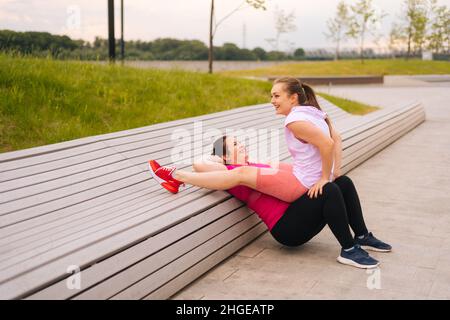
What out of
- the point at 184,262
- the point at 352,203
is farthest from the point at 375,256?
the point at 184,262

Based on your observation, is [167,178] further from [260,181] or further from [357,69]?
[357,69]

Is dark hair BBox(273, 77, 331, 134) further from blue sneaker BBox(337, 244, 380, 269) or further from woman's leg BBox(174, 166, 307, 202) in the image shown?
blue sneaker BBox(337, 244, 380, 269)

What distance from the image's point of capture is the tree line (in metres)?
Result: 10.1

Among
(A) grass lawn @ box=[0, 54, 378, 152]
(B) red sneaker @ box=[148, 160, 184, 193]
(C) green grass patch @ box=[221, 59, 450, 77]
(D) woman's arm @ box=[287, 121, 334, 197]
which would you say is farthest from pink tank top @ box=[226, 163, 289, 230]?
(C) green grass patch @ box=[221, 59, 450, 77]

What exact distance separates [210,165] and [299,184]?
0.72 meters

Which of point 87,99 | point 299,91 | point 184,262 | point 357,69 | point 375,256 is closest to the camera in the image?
point 184,262

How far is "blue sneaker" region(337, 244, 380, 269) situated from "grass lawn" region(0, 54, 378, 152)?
3.56 metres

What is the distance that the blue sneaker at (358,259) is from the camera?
167 inches

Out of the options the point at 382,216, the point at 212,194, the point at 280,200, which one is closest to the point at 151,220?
the point at 212,194

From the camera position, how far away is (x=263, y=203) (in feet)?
14.6

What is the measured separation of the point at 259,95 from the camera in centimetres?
1138

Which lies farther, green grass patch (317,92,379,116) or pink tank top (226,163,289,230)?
green grass patch (317,92,379,116)
